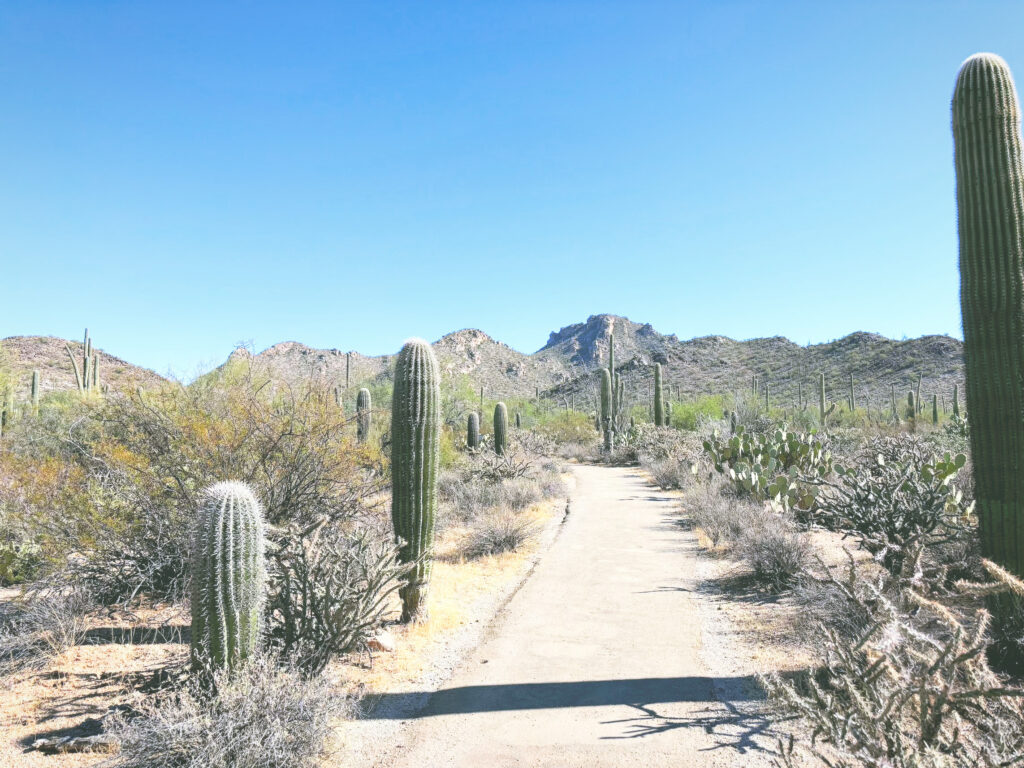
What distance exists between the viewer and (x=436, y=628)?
6.46 meters

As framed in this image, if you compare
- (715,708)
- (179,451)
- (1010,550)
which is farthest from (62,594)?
(1010,550)

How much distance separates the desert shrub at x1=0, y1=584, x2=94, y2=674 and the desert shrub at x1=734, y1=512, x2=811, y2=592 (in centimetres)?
712

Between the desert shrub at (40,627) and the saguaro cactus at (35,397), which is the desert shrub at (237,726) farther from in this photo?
the saguaro cactus at (35,397)

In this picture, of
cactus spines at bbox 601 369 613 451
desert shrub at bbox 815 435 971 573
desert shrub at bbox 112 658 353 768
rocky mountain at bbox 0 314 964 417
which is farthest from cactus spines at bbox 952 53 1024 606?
rocky mountain at bbox 0 314 964 417

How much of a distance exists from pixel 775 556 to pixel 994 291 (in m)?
3.81

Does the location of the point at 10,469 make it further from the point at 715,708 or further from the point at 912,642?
the point at 912,642

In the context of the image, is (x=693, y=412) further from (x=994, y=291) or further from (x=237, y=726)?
(x=237, y=726)

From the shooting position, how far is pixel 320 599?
513cm

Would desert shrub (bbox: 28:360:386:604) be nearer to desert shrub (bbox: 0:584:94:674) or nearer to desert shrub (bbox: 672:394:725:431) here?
desert shrub (bbox: 0:584:94:674)

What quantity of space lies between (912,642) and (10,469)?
9764mm

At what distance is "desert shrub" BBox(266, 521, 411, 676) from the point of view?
16.2 feet

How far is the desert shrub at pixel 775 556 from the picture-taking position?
7.13m

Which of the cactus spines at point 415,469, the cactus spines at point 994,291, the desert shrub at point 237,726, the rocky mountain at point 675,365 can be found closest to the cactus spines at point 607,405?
the rocky mountain at point 675,365

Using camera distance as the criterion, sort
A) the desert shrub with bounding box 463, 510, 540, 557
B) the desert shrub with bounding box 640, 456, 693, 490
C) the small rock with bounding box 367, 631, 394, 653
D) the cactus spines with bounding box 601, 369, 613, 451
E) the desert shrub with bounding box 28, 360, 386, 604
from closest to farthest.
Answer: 1. the small rock with bounding box 367, 631, 394, 653
2. the desert shrub with bounding box 28, 360, 386, 604
3. the desert shrub with bounding box 463, 510, 540, 557
4. the desert shrub with bounding box 640, 456, 693, 490
5. the cactus spines with bounding box 601, 369, 613, 451
